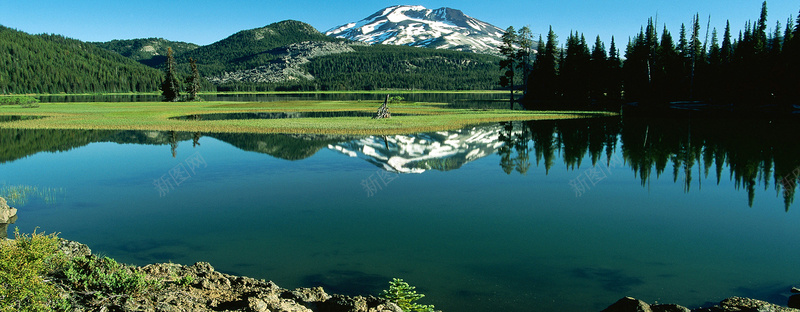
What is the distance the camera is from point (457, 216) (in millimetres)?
16547

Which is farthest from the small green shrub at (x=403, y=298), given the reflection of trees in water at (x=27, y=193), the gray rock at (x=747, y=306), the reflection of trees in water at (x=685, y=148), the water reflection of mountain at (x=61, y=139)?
the water reflection of mountain at (x=61, y=139)

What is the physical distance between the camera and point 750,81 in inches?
2776

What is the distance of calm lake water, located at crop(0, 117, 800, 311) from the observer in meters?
11.2

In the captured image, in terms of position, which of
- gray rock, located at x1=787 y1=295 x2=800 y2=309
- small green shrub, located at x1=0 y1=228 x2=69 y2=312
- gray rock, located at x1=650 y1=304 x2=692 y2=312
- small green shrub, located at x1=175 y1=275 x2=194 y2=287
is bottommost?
gray rock, located at x1=787 y1=295 x2=800 y2=309

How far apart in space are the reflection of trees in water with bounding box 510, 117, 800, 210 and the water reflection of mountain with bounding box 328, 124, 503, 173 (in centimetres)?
189

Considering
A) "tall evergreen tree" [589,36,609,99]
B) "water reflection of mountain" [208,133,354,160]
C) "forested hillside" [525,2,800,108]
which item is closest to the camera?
"water reflection of mountain" [208,133,354,160]

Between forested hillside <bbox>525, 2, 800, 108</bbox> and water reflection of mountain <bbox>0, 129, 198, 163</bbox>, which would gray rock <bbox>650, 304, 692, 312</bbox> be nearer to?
water reflection of mountain <bbox>0, 129, 198, 163</bbox>

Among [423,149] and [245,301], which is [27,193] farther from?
[423,149]

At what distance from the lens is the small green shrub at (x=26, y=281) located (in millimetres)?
6895

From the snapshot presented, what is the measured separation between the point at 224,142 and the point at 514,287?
3205cm

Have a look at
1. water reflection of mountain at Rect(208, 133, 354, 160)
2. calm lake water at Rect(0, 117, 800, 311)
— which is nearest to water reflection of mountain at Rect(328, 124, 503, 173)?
calm lake water at Rect(0, 117, 800, 311)

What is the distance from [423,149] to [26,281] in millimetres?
27713

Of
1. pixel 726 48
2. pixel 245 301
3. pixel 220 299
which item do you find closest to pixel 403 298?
pixel 245 301

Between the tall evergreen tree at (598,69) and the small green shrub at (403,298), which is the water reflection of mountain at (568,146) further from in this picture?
the tall evergreen tree at (598,69)
